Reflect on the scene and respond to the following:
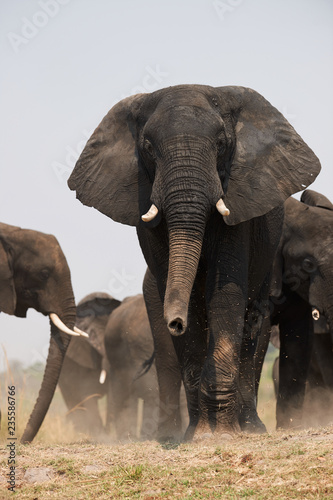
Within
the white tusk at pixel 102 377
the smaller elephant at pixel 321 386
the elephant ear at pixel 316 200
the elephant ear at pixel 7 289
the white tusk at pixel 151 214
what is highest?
the elephant ear at pixel 316 200

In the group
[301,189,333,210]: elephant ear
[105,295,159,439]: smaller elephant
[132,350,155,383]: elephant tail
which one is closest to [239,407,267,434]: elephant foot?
[301,189,333,210]: elephant ear

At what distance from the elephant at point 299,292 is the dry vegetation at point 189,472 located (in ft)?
11.7

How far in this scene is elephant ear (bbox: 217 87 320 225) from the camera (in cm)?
622

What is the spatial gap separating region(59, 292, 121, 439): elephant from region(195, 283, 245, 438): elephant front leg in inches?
365

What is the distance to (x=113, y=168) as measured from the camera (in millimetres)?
6555

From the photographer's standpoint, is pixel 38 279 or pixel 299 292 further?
pixel 38 279

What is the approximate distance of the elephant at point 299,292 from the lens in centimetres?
895

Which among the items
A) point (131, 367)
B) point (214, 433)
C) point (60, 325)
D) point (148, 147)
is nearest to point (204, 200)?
point (148, 147)

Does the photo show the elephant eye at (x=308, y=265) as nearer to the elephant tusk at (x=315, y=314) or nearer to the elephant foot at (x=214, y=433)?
the elephant tusk at (x=315, y=314)

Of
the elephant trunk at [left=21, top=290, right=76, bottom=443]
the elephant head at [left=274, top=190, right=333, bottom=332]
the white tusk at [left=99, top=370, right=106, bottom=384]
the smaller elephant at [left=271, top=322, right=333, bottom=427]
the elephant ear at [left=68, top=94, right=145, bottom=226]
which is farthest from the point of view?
the white tusk at [left=99, top=370, right=106, bottom=384]

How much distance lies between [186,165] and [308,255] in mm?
3843

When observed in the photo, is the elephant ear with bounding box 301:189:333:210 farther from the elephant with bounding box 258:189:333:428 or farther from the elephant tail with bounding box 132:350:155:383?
the elephant tail with bounding box 132:350:155:383

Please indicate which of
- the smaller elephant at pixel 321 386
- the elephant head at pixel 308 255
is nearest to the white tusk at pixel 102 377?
the smaller elephant at pixel 321 386

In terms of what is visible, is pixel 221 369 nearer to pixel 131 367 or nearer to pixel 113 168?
pixel 113 168
